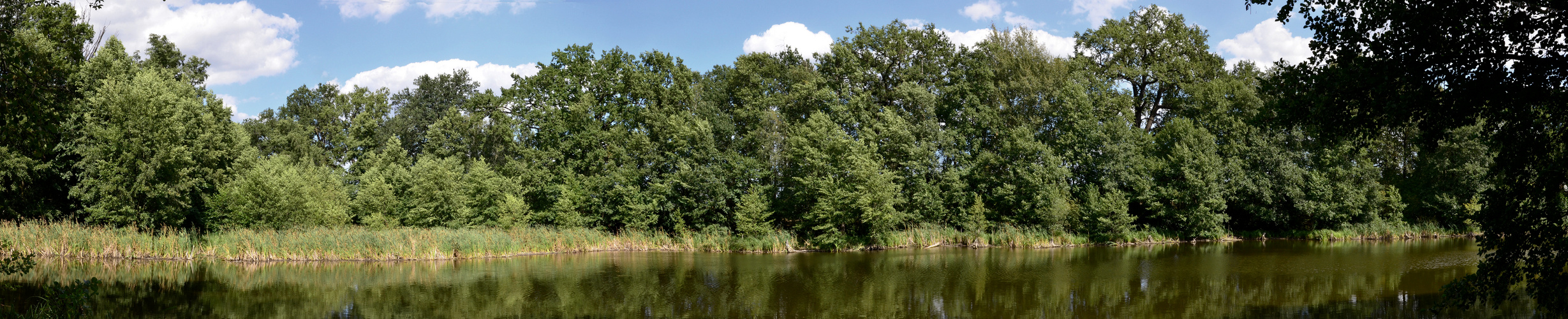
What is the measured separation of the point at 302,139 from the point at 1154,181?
5066 cm

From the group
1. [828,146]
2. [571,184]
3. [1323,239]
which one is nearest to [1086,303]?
[828,146]

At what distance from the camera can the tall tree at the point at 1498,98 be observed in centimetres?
862

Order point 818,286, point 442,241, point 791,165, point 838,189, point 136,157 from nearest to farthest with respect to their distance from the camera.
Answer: point 818,286
point 442,241
point 136,157
point 838,189
point 791,165

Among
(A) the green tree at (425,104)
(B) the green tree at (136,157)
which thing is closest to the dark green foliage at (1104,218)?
(B) the green tree at (136,157)

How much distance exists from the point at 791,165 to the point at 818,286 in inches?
732

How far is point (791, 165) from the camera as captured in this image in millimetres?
37219

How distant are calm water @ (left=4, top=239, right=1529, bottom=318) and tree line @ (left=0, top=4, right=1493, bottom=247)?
232 inches

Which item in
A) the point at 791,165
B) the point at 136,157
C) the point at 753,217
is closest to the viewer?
the point at 136,157

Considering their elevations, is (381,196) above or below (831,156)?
below

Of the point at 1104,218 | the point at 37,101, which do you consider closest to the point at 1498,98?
the point at 37,101

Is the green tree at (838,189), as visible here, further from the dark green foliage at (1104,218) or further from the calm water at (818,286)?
the dark green foliage at (1104,218)

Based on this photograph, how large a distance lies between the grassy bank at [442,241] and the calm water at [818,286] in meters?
1.08

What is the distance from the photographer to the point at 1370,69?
9289 mm

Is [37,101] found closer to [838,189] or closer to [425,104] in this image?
[838,189]
